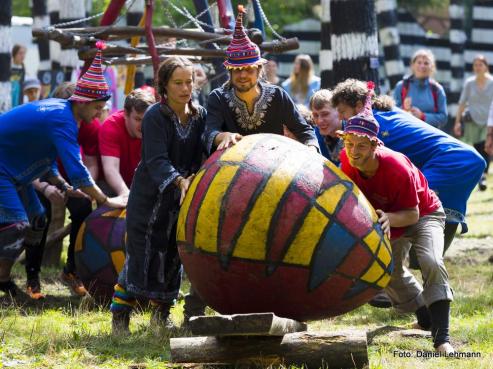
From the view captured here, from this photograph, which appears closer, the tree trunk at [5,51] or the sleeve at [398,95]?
the tree trunk at [5,51]

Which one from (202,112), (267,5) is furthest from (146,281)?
(267,5)

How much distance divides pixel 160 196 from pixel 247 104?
77cm

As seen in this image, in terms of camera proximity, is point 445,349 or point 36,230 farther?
point 36,230

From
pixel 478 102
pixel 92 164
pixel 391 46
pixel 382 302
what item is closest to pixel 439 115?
pixel 382 302

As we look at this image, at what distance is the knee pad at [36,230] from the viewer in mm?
8703

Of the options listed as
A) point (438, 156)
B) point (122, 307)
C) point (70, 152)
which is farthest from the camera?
Answer: point (438, 156)

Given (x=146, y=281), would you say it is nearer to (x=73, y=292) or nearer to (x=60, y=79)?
(x=73, y=292)

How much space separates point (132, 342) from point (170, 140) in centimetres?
123

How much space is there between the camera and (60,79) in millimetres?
14289

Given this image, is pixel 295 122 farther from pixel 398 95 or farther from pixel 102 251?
pixel 398 95

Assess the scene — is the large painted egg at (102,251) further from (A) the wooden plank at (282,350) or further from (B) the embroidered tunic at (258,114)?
(A) the wooden plank at (282,350)

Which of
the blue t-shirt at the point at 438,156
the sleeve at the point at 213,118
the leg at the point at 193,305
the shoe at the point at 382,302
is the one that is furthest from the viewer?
the shoe at the point at 382,302

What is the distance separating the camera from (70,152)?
7527 mm

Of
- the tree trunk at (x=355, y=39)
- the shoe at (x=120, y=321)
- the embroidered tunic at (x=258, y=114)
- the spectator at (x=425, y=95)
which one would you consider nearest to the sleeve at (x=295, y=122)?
the embroidered tunic at (x=258, y=114)
